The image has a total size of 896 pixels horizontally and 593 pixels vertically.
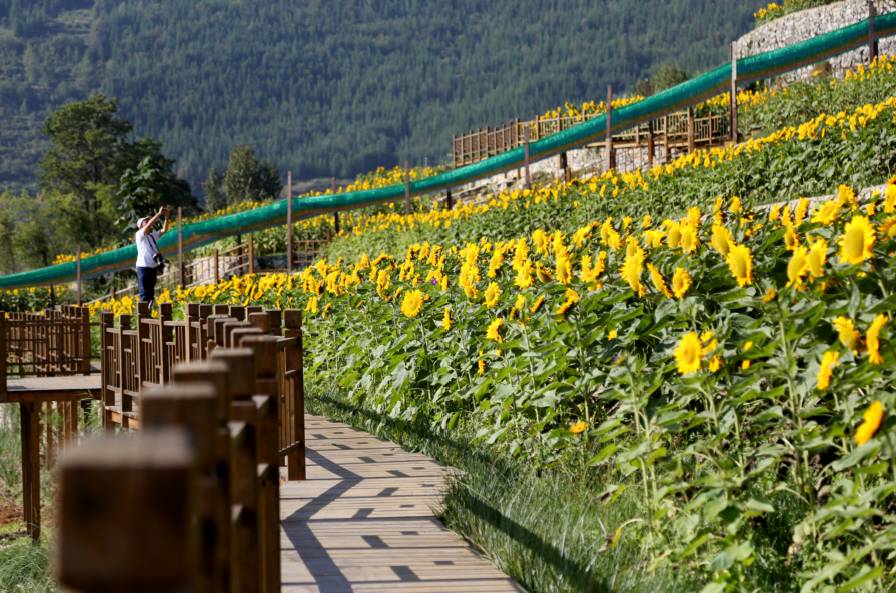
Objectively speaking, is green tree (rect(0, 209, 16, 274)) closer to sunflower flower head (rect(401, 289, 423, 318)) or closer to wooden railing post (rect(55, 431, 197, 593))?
sunflower flower head (rect(401, 289, 423, 318))

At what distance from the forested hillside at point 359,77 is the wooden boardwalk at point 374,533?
5322 inches

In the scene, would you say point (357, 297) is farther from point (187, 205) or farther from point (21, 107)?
point (21, 107)

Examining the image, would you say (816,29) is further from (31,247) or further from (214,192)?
(214,192)

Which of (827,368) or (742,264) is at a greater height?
(742,264)

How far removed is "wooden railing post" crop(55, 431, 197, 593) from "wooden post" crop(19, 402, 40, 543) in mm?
11380

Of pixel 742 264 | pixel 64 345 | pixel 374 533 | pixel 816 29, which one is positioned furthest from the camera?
pixel 816 29

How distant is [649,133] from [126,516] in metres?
24.0

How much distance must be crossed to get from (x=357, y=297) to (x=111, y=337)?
2.13 meters

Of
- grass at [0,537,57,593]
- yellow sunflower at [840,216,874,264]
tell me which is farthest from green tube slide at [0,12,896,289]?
yellow sunflower at [840,216,874,264]

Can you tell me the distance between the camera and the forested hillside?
493 ft

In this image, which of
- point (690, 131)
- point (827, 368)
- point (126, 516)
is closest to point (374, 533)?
point (827, 368)

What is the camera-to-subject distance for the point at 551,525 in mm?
4477

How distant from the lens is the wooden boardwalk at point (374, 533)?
4043mm

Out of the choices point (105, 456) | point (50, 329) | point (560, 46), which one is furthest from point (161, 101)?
point (105, 456)
